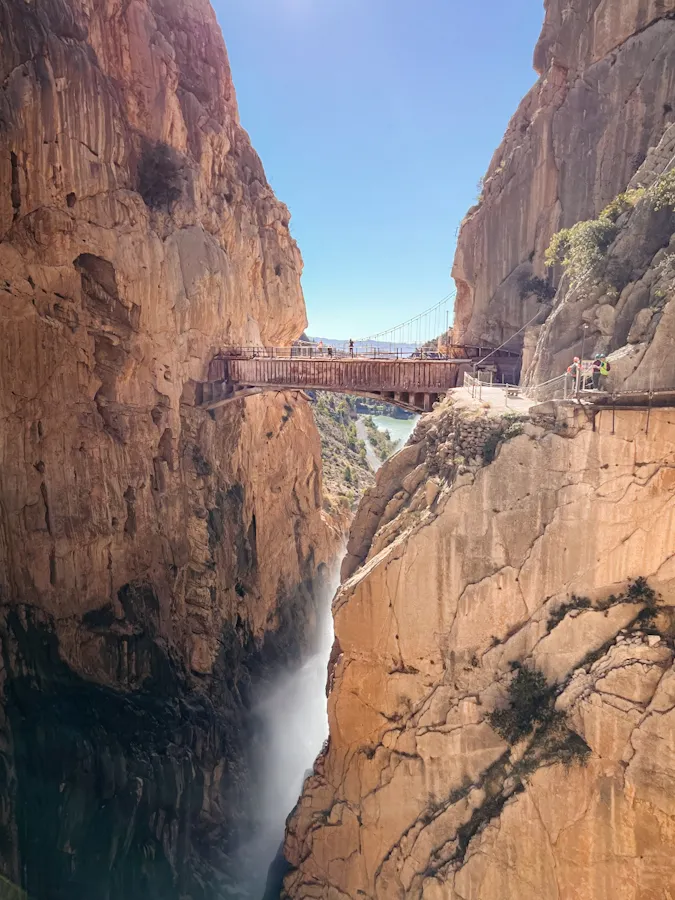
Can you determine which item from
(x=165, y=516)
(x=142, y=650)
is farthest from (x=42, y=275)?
(x=142, y=650)

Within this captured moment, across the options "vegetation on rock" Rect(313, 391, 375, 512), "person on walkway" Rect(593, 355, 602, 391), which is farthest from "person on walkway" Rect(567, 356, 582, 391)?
"vegetation on rock" Rect(313, 391, 375, 512)

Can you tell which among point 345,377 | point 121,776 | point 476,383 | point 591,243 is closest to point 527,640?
point 476,383

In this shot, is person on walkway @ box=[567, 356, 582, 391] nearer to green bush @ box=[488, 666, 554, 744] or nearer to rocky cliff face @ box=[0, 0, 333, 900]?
green bush @ box=[488, 666, 554, 744]

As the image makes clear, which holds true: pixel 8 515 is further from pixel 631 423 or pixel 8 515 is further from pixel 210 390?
pixel 631 423

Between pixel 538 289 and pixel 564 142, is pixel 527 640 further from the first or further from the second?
pixel 564 142

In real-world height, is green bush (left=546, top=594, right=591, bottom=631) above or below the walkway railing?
below

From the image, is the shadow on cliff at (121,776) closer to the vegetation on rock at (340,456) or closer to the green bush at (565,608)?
the green bush at (565,608)
